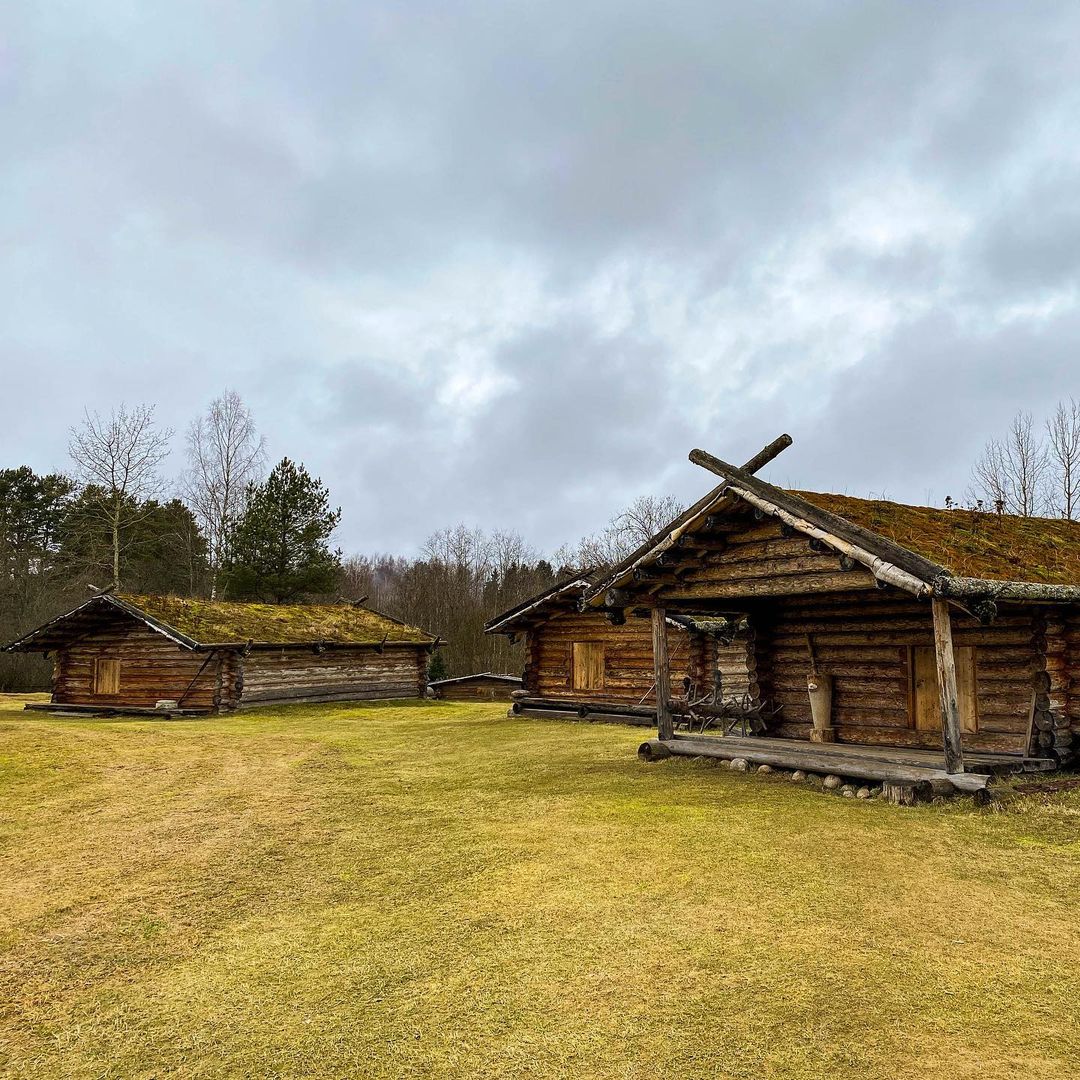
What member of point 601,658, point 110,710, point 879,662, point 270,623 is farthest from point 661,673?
point 110,710

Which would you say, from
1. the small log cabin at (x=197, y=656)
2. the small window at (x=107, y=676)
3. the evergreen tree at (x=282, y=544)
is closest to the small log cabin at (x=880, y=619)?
the small log cabin at (x=197, y=656)

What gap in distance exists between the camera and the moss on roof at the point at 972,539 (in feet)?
36.0

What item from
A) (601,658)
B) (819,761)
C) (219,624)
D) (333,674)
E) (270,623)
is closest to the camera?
(819,761)

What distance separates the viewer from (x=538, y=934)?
5.88m

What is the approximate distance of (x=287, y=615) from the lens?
29.9 metres

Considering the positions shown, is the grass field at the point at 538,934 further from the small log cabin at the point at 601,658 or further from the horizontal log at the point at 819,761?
the small log cabin at the point at 601,658

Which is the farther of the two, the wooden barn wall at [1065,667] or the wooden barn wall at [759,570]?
the wooden barn wall at [1065,667]

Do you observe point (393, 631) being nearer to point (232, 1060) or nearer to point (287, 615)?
point (287, 615)

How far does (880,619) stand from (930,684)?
4.28ft

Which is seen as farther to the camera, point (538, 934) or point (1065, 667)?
point (1065, 667)

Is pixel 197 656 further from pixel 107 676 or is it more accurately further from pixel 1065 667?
pixel 1065 667

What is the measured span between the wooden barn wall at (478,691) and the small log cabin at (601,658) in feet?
26.9

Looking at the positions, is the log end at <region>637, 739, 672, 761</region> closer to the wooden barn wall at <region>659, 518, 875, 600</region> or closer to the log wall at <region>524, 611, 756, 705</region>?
the wooden barn wall at <region>659, 518, 875, 600</region>

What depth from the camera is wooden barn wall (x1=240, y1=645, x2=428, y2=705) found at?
86.8 ft
